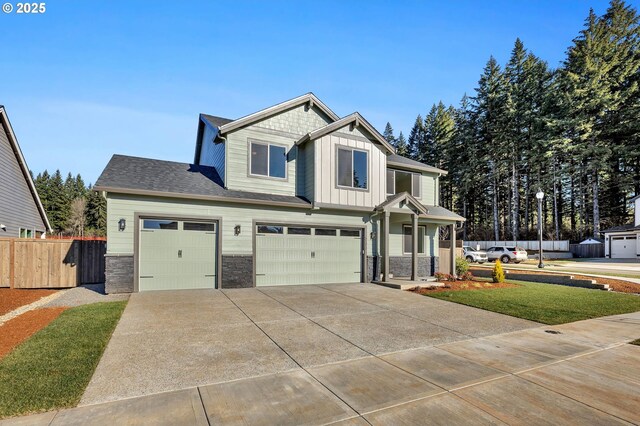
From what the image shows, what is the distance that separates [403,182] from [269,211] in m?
7.49

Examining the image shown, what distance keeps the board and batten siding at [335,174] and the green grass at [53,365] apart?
8.35 meters

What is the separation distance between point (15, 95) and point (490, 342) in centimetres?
1653

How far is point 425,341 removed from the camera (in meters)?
5.81

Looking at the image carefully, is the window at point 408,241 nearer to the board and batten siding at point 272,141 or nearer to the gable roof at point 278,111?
the board and batten siding at point 272,141

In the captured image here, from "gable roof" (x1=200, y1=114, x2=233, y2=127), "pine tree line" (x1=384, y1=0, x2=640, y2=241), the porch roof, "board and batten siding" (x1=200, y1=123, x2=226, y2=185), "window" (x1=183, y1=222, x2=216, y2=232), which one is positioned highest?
"pine tree line" (x1=384, y1=0, x2=640, y2=241)

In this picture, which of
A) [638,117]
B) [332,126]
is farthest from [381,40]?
[638,117]

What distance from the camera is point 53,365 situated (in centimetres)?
437

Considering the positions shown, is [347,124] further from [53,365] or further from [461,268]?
[53,365]

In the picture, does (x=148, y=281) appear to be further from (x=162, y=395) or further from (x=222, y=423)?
(x=222, y=423)

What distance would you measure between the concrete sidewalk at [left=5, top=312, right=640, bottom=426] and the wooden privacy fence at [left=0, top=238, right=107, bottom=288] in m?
10.8

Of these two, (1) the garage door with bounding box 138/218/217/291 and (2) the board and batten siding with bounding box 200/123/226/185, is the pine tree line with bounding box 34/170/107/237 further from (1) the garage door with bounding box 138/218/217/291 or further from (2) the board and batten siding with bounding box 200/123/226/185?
(1) the garage door with bounding box 138/218/217/291

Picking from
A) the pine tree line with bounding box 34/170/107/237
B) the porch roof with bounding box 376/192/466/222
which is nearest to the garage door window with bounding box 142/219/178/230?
the porch roof with bounding box 376/192/466/222

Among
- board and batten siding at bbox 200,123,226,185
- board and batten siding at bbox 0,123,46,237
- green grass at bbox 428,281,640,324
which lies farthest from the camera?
board and batten siding at bbox 0,123,46,237

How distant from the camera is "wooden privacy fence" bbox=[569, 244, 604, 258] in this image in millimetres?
31953
